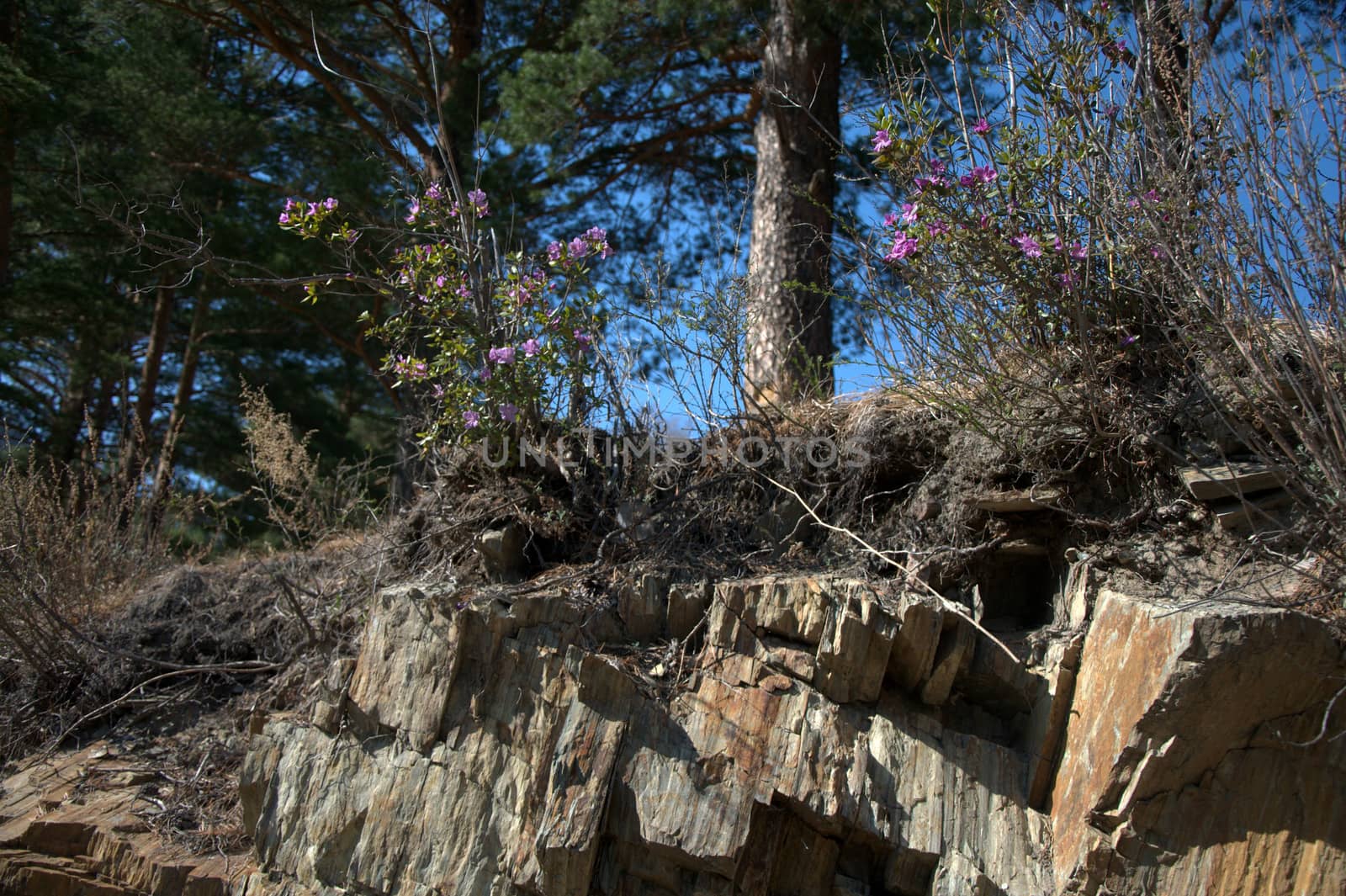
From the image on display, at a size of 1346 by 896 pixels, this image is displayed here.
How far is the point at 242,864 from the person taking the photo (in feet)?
14.7

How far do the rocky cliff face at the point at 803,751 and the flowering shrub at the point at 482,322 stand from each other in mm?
990

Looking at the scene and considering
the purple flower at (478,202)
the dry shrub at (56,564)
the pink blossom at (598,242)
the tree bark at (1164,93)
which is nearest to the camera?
the tree bark at (1164,93)

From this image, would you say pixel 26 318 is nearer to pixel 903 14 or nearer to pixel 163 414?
pixel 163 414

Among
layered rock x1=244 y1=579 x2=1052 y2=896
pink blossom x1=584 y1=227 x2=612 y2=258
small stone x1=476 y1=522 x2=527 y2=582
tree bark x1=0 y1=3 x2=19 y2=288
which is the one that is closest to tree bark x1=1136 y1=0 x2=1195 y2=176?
layered rock x1=244 y1=579 x2=1052 y2=896

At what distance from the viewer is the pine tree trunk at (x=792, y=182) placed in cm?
666

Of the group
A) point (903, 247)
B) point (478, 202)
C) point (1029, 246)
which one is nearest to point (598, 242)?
point (478, 202)

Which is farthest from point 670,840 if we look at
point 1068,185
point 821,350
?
point 821,350

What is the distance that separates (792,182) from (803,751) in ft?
14.2

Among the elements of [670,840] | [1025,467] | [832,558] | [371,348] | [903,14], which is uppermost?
[903,14]

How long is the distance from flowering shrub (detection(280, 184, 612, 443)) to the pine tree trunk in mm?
1662

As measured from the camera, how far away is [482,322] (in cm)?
507

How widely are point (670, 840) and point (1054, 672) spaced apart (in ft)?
5.26

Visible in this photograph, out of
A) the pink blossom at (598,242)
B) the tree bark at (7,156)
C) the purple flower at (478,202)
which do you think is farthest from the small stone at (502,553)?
the tree bark at (7,156)

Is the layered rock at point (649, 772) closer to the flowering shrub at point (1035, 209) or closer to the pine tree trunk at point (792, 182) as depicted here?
the flowering shrub at point (1035, 209)
